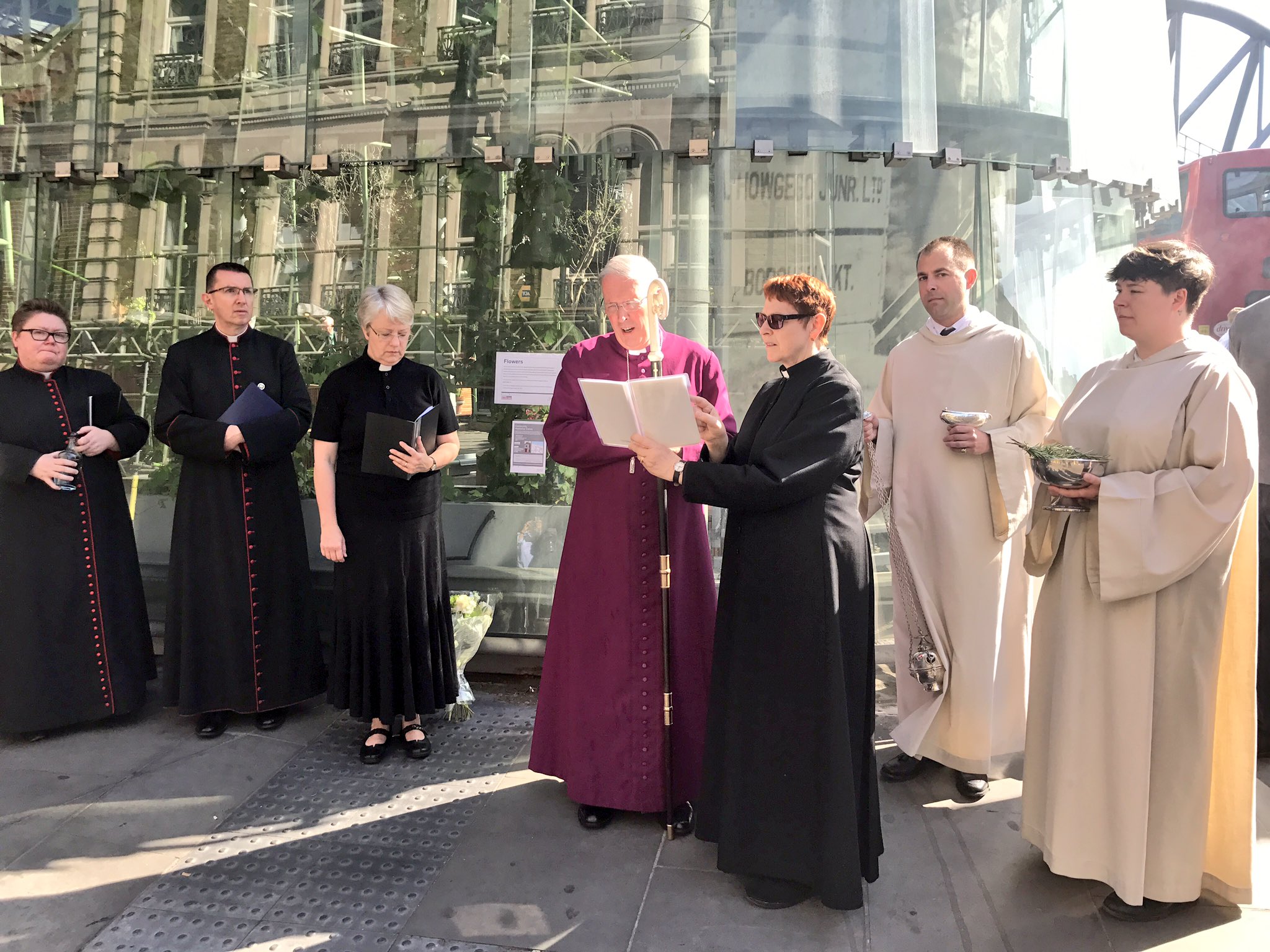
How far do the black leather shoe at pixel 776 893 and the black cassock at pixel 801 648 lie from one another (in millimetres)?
66

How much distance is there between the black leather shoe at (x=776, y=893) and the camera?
314cm

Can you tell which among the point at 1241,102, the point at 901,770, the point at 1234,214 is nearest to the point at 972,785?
the point at 901,770

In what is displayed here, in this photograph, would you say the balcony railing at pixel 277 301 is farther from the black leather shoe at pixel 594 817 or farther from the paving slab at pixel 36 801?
the black leather shoe at pixel 594 817

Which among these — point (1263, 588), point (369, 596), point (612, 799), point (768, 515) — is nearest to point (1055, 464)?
point (768, 515)

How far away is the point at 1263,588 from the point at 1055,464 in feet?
7.73

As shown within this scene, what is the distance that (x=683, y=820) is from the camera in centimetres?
376

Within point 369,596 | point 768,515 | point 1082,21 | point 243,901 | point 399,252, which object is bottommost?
point 243,901

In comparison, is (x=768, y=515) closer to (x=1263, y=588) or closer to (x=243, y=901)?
(x=243, y=901)

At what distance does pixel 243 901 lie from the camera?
324 cm

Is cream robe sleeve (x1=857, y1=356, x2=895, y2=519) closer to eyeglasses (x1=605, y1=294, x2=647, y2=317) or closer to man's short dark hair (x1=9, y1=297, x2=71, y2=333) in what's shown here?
eyeglasses (x1=605, y1=294, x2=647, y2=317)

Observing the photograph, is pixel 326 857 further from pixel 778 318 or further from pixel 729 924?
pixel 778 318

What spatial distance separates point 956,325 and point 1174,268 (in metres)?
1.18

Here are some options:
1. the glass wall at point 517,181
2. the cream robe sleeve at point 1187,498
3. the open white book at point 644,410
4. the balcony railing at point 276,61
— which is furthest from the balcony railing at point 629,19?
the cream robe sleeve at point 1187,498

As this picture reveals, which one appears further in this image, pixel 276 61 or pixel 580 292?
pixel 276 61
